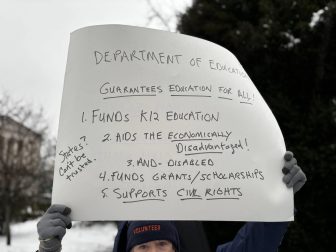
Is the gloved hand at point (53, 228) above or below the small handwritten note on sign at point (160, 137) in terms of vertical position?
below

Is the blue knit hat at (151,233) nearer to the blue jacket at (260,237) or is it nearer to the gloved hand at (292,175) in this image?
the blue jacket at (260,237)

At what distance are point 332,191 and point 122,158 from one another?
435cm

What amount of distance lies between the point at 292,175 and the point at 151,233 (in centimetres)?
77

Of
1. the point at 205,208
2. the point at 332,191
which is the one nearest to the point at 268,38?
the point at 332,191

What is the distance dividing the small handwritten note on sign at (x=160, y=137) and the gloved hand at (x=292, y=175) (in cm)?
3

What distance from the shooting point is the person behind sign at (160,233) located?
67.8 inches

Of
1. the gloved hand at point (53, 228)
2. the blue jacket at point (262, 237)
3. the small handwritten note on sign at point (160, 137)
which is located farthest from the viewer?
the blue jacket at point (262, 237)

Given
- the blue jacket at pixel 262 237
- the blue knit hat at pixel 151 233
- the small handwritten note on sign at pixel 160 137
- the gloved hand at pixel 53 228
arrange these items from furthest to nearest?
the blue knit hat at pixel 151 233 < the blue jacket at pixel 262 237 < the small handwritten note on sign at pixel 160 137 < the gloved hand at pixel 53 228

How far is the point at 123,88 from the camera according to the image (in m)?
1.93

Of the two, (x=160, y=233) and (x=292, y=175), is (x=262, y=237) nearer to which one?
(x=292, y=175)

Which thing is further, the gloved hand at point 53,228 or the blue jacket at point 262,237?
the blue jacket at point 262,237

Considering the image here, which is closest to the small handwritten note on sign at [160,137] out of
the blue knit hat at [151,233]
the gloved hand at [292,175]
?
the gloved hand at [292,175]

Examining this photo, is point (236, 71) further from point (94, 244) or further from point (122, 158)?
point (94, 244)

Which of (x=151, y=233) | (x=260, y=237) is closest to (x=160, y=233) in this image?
(x=151, y=233)
